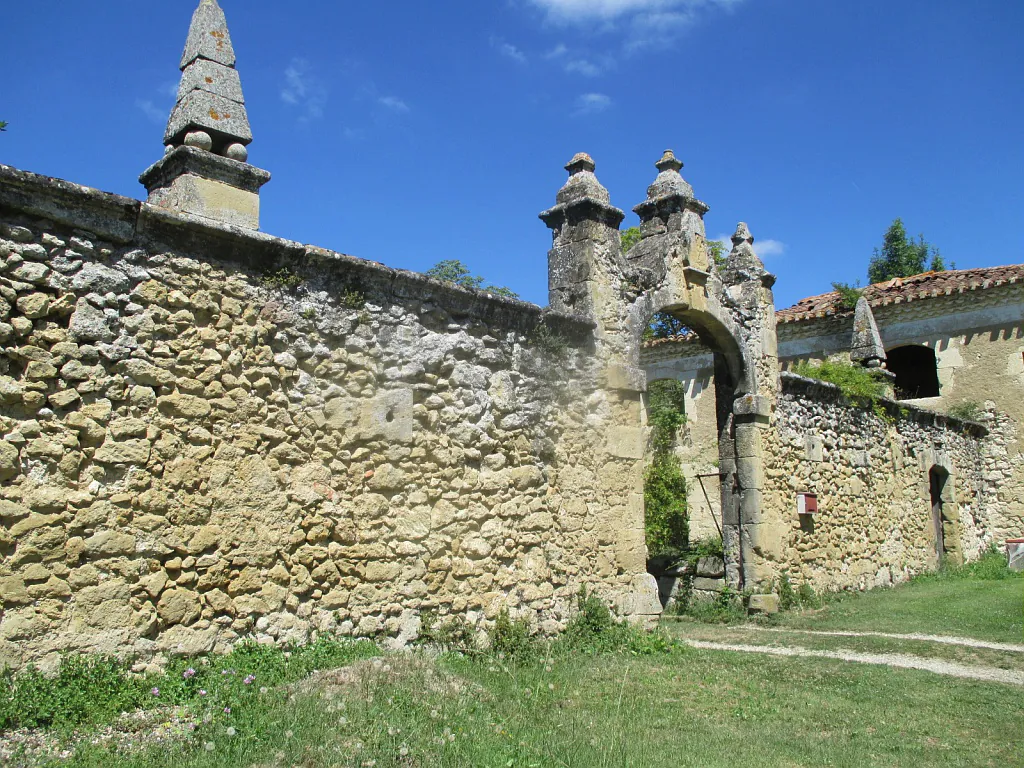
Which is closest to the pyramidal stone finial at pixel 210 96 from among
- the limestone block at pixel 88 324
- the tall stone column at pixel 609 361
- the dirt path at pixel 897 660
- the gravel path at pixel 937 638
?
the limestone block at pixel 88 324

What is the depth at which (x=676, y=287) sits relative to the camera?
9.90m

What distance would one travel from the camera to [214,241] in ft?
19.1

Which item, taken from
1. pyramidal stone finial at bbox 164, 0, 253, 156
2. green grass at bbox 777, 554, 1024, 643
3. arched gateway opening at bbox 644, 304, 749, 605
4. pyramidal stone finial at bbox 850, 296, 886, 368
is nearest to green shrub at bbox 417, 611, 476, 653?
pyramidal stone finial at bbox 164, 0, 253, 156

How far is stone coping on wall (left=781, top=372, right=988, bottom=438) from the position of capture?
41.1ft

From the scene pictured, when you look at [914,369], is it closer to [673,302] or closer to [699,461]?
[699,461]

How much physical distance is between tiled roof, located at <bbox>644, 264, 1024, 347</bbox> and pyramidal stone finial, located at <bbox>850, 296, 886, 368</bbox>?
6.84 feet

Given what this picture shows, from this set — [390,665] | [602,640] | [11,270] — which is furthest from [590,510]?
[11,270]

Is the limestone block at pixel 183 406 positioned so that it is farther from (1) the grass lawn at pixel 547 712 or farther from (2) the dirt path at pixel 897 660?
(2) the dirt path at pixel 897 660

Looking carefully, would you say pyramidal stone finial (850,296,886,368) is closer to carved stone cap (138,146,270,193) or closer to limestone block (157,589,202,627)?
carved stone cap (138,146,270,193)

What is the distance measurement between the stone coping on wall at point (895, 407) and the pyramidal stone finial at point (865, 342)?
5.53ft

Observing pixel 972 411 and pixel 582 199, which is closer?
pixel 582 199

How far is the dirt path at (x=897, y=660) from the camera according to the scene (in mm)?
7527

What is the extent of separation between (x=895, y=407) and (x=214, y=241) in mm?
12733

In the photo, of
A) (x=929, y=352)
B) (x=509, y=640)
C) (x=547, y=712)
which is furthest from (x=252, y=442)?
(x=929, y=352)
